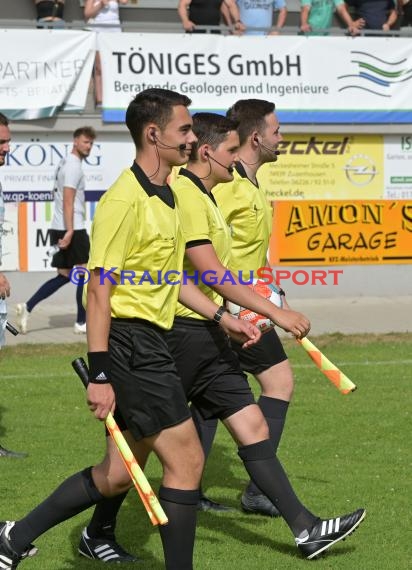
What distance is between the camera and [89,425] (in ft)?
29.5

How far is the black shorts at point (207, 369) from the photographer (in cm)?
560

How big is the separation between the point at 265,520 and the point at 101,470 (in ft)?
4.93

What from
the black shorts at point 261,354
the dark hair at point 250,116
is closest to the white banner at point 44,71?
the dark hair at point 250,116

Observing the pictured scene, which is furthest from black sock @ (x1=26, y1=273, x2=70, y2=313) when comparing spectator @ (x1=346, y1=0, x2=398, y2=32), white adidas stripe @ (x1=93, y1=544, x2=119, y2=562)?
white adidas stripe @ (x1=93, y1=544, x2=119, y2=562)

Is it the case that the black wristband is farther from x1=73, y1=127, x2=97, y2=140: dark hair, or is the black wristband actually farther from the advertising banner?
the advertising banner

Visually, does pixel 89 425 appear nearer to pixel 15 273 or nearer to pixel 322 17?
pixel 15 273

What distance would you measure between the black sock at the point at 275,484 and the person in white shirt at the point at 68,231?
25.1 feet

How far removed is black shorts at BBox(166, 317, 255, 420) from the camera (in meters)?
5.60

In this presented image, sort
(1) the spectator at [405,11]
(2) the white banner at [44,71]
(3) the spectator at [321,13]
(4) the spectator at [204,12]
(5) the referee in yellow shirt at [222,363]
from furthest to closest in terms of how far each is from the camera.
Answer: (1) the spectator at [405,11] < (3) the spectator at [321,13] < (4) the spectator at [204,12] < (2) the white banner at [44,71] < (5) the referee in yellow shirt at [222,363]

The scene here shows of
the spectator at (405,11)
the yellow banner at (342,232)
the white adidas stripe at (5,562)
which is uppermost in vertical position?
the spectator at (405,11)

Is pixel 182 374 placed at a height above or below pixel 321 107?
below

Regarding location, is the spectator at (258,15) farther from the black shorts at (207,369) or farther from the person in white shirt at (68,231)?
the black shorts at (207,369)

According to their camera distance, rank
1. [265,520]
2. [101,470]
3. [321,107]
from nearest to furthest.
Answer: [101,470] < [265,520] < [321,107]

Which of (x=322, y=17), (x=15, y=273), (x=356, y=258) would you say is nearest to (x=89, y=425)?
(x=15, y=273)
